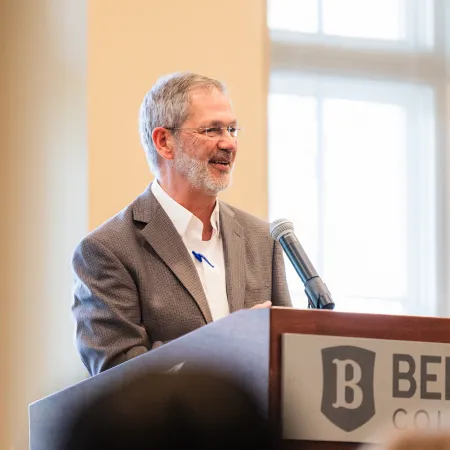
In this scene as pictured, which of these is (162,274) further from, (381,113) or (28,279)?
(381,113)

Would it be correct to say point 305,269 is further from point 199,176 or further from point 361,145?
point 361,145

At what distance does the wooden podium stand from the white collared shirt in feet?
3.03

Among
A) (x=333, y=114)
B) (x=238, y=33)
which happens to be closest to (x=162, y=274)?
(x=238, y=33)

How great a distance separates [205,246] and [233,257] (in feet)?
0.33

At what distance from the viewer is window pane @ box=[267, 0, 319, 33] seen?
204 inches

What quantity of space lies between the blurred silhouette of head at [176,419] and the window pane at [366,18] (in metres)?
4.38

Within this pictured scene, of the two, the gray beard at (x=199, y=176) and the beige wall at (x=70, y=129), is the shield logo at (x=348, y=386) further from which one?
the beige wall at (x=70, y=129)

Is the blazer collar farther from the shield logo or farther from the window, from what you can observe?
the window

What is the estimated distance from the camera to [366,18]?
213 inches

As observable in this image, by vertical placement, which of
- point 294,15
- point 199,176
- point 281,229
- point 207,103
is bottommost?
point 281,229

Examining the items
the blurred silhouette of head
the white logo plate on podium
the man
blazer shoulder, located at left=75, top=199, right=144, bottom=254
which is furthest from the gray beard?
the blurred silhouette of head

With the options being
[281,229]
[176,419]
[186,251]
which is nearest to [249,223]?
[186,251]

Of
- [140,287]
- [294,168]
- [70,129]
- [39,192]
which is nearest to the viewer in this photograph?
[140,287]

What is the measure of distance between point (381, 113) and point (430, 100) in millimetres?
280
